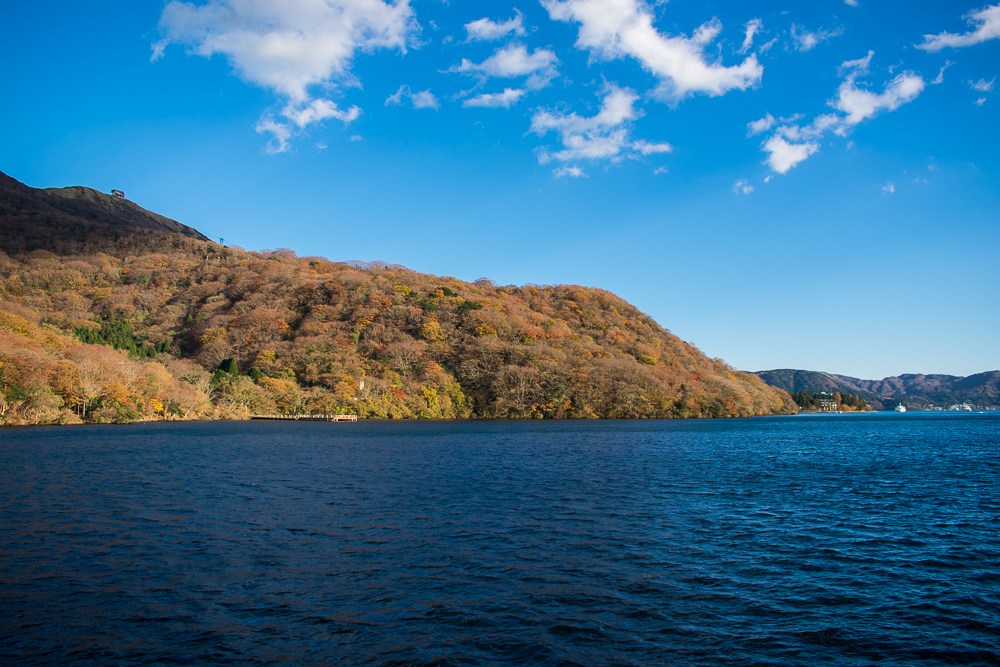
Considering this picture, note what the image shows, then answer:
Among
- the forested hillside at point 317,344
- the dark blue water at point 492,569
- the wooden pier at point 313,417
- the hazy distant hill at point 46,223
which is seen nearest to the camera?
the dark blue water at point 492,569

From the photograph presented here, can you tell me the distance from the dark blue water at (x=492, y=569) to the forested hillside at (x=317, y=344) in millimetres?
55082

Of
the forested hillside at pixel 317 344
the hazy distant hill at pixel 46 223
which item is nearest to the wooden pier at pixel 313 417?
the forested hillside at pixel 317 344

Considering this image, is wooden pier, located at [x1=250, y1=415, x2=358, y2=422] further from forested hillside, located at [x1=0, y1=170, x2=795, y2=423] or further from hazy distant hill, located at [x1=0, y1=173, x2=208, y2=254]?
hazy distant hill, located at [x1=0, y1=173, x2=208, y2=254]

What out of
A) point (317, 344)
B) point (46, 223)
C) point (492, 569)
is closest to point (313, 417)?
point (317, 344)

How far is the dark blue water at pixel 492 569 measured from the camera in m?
9.36

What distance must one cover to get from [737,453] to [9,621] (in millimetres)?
41353

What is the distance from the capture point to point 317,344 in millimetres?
105438

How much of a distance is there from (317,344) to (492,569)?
325 feet

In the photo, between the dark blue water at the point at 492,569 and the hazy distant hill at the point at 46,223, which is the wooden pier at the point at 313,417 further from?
the hazy distant hill at the point at 46,223

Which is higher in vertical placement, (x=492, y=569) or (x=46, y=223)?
(x=46, y=223)

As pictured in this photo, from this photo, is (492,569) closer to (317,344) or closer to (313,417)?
(313,417)

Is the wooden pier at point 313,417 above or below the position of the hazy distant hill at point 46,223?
below

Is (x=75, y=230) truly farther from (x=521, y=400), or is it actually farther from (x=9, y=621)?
(x=9, y=621)

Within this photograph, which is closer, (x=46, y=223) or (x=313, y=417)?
(x=313, y=417)
